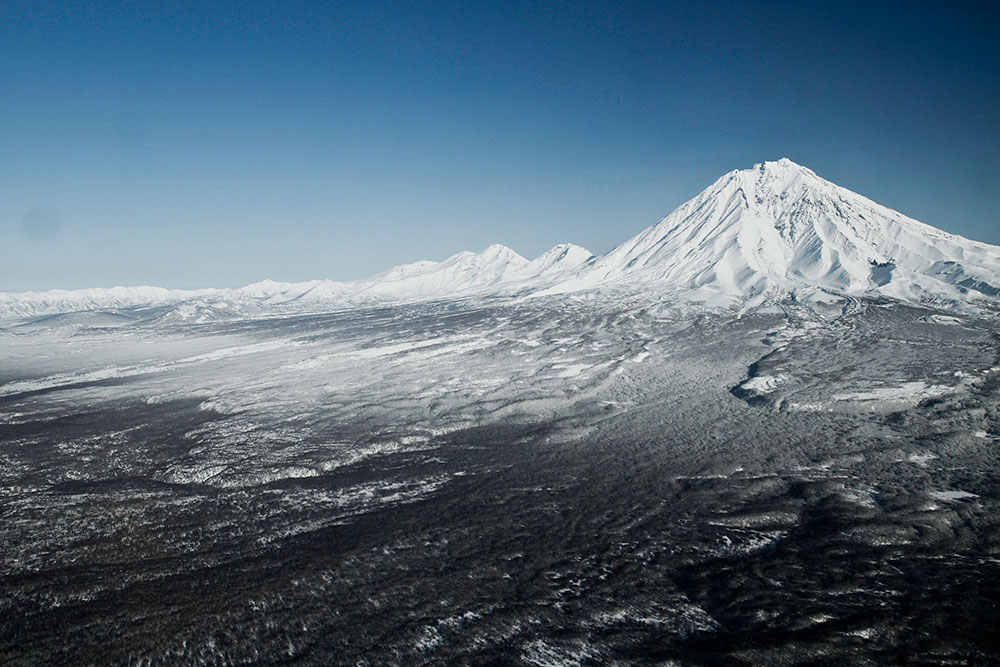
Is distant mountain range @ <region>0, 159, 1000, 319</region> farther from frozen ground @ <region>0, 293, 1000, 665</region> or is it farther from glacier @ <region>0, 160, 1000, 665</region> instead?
frozen ground @ <region>0, 293, 1000, 665</region>

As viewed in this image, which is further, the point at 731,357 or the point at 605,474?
the point at 731,357

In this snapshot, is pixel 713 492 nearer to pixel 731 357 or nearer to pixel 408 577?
pixel 408 577

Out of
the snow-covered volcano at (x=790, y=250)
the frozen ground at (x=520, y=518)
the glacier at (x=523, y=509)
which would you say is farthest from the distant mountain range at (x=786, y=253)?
the frozen ground at (x=520, y=518)

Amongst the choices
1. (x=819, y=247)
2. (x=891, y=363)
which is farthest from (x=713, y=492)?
(x=819, y=247)

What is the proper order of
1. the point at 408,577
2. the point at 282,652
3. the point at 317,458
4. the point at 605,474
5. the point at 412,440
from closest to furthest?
1. the point at 282,652
2. the point at 408,577
3. the point at 605,474
4. the point at 317,458
5. the point at 412,440

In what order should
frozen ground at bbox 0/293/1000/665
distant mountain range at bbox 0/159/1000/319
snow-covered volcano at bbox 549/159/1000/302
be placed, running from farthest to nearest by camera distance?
snow-covered volcano at bbox 549/159/1000/302, distant mountain range at bbox 0/159/1000/319, frozen ground at bbox 0/293/1000/665

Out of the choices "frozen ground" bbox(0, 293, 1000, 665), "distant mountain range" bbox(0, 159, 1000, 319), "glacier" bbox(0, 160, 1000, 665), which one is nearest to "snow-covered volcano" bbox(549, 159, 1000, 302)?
"distant mountain range" bbox(0, 159, 1000, 319)

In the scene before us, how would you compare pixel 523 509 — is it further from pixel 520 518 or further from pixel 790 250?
pixel 790 250
